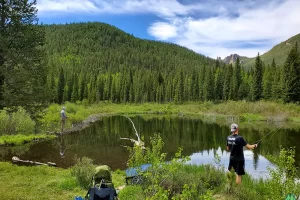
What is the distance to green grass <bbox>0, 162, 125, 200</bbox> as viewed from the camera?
9109mm

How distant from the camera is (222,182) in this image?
1012 cm

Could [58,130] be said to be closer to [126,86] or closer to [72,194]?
[72,194]

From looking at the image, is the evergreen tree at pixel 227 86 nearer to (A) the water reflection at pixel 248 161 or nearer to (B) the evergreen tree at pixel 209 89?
(B) the evergreen tree at pixel 209 89


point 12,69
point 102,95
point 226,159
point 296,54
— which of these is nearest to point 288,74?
point 296,54

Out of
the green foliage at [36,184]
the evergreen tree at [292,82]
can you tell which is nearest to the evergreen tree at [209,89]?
the evergreen tree at [292,82]

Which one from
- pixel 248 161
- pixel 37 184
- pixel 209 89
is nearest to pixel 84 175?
pixel 37 184

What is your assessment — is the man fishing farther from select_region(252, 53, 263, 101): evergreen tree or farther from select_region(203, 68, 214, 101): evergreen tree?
select_region(203, 68, 214, 101): evergreen tree

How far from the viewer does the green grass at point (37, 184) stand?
9.11 metres

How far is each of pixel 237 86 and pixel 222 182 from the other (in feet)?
236

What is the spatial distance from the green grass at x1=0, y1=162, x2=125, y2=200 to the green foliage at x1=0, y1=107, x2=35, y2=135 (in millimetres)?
12507

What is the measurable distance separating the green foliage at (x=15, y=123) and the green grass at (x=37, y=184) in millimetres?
12507

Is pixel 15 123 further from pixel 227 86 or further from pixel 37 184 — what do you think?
pixel 227 86

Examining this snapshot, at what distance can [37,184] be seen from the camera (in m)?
10.5

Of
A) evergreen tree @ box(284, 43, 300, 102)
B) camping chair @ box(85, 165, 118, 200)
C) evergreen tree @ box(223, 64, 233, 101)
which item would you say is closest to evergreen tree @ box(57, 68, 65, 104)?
evergreen tree @ box(223, 64, 233, 101)
